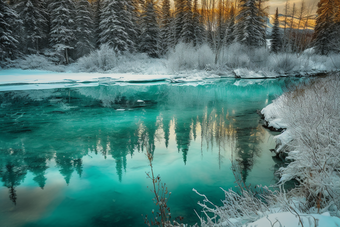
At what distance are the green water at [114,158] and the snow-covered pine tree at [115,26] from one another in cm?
1874

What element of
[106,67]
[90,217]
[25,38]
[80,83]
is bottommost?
[90,217]

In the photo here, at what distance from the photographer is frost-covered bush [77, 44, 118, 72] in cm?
2416

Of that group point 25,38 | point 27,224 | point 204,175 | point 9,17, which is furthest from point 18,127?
point 25,38

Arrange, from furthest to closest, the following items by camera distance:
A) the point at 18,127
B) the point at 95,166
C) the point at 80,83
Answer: the point at 80,83, the point at 18,127, the point at 95,166

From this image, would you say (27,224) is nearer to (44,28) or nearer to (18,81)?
(18,81)

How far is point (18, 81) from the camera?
1608cm

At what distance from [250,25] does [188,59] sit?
38.0 feet

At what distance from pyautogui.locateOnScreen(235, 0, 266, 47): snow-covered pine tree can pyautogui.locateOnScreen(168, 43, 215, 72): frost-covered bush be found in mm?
7750

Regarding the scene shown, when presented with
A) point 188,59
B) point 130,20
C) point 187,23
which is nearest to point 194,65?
point 188,59

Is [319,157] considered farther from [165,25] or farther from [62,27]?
[165,25]

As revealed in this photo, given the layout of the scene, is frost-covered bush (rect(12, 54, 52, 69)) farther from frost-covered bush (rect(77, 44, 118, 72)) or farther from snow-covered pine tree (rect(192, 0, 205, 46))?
snow-covered pine tree (rect(192, 0, 205, 46))

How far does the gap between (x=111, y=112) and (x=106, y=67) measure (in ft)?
49.3

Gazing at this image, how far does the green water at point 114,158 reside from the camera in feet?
12.5

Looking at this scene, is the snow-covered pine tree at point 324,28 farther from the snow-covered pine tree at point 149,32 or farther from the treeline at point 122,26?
the snow-covered pine tree at point 149,32
